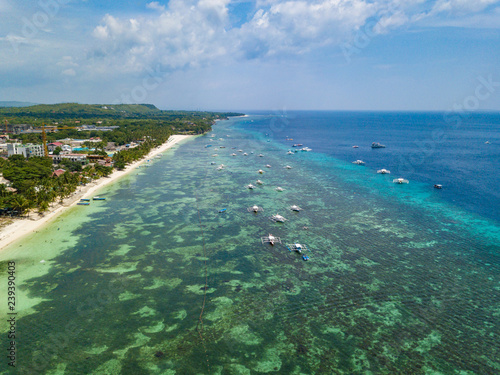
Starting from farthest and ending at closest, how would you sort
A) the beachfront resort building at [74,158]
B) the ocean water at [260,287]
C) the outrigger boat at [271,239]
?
the beachfront resort building at [74,158], the outrigger boat at [271,239], the ocean water at [260,287]

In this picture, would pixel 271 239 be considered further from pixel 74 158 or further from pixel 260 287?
pixel 74 158

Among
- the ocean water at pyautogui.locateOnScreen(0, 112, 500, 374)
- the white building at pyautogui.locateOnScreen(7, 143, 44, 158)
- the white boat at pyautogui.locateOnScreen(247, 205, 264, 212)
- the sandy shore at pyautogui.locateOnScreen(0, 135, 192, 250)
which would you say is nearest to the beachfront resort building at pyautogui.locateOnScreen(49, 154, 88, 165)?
the white building at pyautogui.locateOnScreen(7, 143, 44, 158)

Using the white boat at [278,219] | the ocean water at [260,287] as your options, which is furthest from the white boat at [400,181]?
the white boat at [278,219]

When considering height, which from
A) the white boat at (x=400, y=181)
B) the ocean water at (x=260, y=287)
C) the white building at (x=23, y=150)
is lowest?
the ocean water at (x=260, y=287)

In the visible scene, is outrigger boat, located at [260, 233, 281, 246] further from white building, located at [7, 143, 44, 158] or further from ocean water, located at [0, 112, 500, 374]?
white building, located at [7, 143, 44, 158]

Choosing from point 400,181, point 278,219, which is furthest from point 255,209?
point 400,181

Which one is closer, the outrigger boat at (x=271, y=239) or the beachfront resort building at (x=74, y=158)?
the outrigger boat at (x=271, y=239)

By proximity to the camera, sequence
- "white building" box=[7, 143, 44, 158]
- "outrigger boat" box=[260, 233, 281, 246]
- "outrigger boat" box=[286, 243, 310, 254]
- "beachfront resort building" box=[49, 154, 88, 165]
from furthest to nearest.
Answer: "beachfront resort building" box=[49, 154, 88, 165], "white building" box=[7, 143, 44, 158], "outrigger boat" box=[260, 233, 281, 246], "outrigger boat" box=[286, 243, 310, 254]

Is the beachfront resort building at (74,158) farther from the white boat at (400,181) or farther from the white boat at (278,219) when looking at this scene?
the white boat at (400,181)

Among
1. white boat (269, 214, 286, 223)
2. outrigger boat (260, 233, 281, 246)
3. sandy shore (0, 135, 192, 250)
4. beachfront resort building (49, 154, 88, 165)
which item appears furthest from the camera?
beachfront resort building (49, 154, 88, 165)
